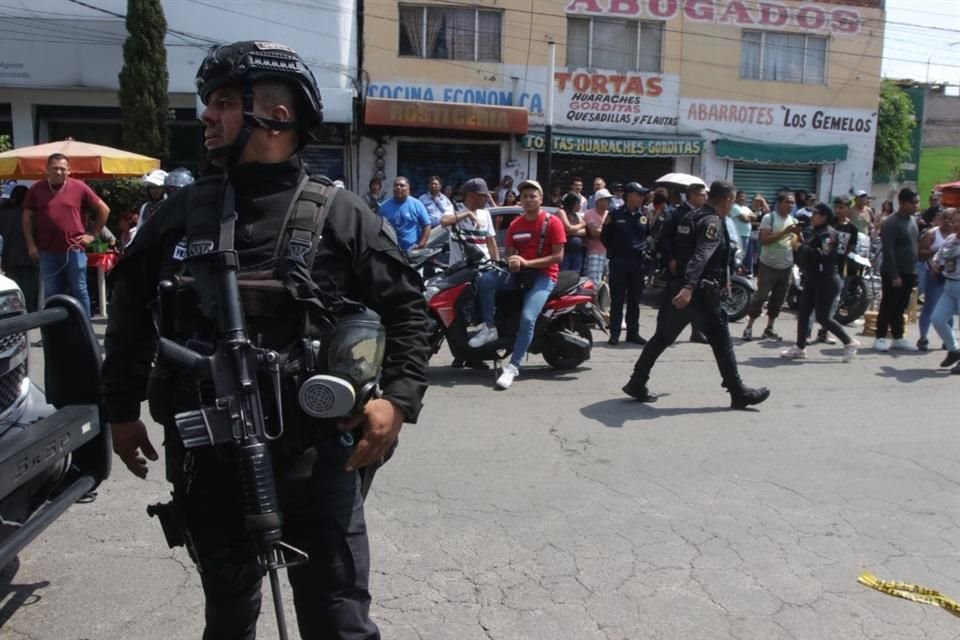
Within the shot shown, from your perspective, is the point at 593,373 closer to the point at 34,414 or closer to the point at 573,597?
the point at 573,597

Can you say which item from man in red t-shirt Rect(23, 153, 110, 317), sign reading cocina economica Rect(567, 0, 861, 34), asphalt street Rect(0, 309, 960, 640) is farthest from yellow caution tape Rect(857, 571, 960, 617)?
sign reading cocina economica Rect(567, 0, 861, 34)

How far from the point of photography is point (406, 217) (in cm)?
1091

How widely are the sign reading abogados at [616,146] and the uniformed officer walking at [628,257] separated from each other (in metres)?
10.2

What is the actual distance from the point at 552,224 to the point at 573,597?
4545 millimetres

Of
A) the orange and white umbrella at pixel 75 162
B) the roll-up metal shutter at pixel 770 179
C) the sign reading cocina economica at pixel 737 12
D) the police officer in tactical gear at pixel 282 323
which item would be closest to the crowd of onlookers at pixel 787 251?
the orange and white umbrella at pixel 75 162

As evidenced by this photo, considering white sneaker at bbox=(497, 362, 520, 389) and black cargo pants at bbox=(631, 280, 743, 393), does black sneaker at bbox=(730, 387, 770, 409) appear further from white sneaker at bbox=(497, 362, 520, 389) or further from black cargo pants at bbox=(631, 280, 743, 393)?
white sneaker at bbox=(497, 362, 520, 389)

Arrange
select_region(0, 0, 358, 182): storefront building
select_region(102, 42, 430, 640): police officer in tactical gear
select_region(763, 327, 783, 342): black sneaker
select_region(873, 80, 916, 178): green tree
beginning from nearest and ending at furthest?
select_region(102, 42, 430, 640): police officer in tactical gear, select_region(763, 327, 783, 342): black sneaker, select_region(0, 0, 358, 182): storefront building, select_region(873, 80, 916, 178): green tree

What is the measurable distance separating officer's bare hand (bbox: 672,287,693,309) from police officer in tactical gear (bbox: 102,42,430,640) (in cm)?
461

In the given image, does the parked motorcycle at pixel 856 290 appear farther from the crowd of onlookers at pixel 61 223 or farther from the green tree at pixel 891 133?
the green tree at pixel 891 133

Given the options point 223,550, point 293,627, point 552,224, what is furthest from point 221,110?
point 552,224

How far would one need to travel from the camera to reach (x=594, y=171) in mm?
21062

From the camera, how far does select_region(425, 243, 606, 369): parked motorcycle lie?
25.2ft

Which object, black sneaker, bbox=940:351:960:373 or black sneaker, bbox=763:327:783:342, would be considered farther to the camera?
black sneaker, bbox=763:327:783:342

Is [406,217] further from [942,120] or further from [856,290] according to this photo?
[942,120]
